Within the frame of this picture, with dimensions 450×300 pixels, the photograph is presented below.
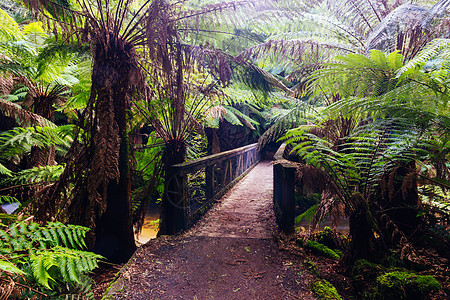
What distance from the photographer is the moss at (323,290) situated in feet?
5.70

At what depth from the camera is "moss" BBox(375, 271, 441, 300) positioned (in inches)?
62.1

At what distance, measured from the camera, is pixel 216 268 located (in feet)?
7.22

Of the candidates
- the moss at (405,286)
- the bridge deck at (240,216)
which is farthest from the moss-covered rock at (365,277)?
the bridge deck at (240,216)

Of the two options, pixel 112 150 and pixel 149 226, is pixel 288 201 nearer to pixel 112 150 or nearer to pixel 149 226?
pixel 112 150

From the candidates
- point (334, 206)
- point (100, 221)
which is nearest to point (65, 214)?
point (100, 221)

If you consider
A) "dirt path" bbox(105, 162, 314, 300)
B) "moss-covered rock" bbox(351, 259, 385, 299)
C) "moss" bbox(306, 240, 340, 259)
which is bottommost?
"moss" bbox(306, 240, 340, 259)

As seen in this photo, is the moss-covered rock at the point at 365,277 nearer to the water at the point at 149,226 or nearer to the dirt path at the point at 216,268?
the dirt path at the point at 216,268

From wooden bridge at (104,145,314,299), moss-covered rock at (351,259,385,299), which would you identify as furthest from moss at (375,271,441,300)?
wooden bridge at (104,145,314,299)

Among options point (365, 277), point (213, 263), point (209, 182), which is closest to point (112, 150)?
point (213, 263)

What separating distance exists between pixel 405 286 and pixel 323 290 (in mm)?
527

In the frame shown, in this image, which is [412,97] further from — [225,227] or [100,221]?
[100,221]

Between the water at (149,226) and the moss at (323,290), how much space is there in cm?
409

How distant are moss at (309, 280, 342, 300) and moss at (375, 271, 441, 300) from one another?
277mm

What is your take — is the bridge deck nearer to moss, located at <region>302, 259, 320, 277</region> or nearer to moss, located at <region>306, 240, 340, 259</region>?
moss, located at <region>306, 240, 340, 259</region>
